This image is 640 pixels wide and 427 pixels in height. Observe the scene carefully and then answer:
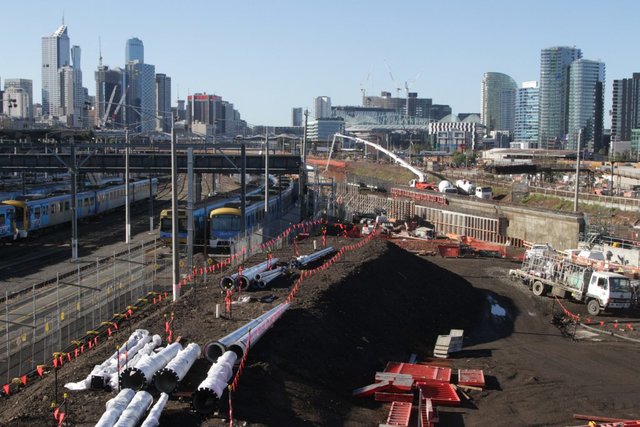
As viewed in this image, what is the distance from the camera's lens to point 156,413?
1280cm

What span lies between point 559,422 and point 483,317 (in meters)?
11.3

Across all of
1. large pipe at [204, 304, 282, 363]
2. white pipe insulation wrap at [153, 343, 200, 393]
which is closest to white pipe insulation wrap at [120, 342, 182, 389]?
white pipe insulation wrap at [153, 343, 200, 393]

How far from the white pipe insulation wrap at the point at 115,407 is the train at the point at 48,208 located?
2991cm

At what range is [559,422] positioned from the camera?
17078 mm

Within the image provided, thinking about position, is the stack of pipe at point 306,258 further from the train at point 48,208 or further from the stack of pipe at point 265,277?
the train at point 48,208

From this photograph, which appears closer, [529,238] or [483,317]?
[483,317]

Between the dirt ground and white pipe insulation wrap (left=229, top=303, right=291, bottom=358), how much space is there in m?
0.20

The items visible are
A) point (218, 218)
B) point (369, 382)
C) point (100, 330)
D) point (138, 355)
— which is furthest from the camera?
point (218, 218)

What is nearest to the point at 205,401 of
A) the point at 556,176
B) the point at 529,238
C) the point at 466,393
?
the point at 466,393

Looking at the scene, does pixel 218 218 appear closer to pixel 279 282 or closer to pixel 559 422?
Answer: pixel 279 282

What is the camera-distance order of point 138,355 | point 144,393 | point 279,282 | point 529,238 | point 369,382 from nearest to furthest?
point 144,393
point 138,355
point 369,382
point 279,282
point 529,238

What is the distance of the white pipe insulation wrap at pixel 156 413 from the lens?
12.5 m

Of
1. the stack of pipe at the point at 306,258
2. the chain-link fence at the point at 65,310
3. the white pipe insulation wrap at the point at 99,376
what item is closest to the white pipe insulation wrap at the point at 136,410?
the white pipe insulation wrap at the point at 99,376

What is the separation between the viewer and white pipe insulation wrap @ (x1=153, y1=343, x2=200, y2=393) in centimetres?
1412
